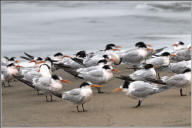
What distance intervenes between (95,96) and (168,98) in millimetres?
1225

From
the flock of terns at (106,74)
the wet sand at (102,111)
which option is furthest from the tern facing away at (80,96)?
the wet sand at (102,111)

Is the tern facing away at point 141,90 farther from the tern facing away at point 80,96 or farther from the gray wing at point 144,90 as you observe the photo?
the tern facing away at point 80,96

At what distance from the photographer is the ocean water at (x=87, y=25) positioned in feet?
41.4

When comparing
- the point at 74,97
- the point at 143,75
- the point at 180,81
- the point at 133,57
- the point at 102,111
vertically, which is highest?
the point at 133,57

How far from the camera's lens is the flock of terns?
6301 mm

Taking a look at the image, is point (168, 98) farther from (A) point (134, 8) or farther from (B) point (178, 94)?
(A) point (134, 8)

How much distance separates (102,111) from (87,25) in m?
10.1

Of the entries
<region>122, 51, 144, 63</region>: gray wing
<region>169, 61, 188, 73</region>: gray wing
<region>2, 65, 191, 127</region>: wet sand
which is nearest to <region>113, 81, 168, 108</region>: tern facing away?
<region>2, 65, 191, 127</region>: wet sand

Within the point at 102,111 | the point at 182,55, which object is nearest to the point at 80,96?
the point at 102,111

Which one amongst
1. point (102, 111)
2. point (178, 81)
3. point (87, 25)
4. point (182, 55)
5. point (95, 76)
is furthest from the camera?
point (87, 25)

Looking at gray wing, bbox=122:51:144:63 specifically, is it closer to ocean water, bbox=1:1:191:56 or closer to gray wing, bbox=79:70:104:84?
gray wing, bbox=79:70:104:84

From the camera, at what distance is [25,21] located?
55.7 ft

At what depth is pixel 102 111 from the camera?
6117 mm

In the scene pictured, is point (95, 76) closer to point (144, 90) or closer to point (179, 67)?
point (144, 90)
